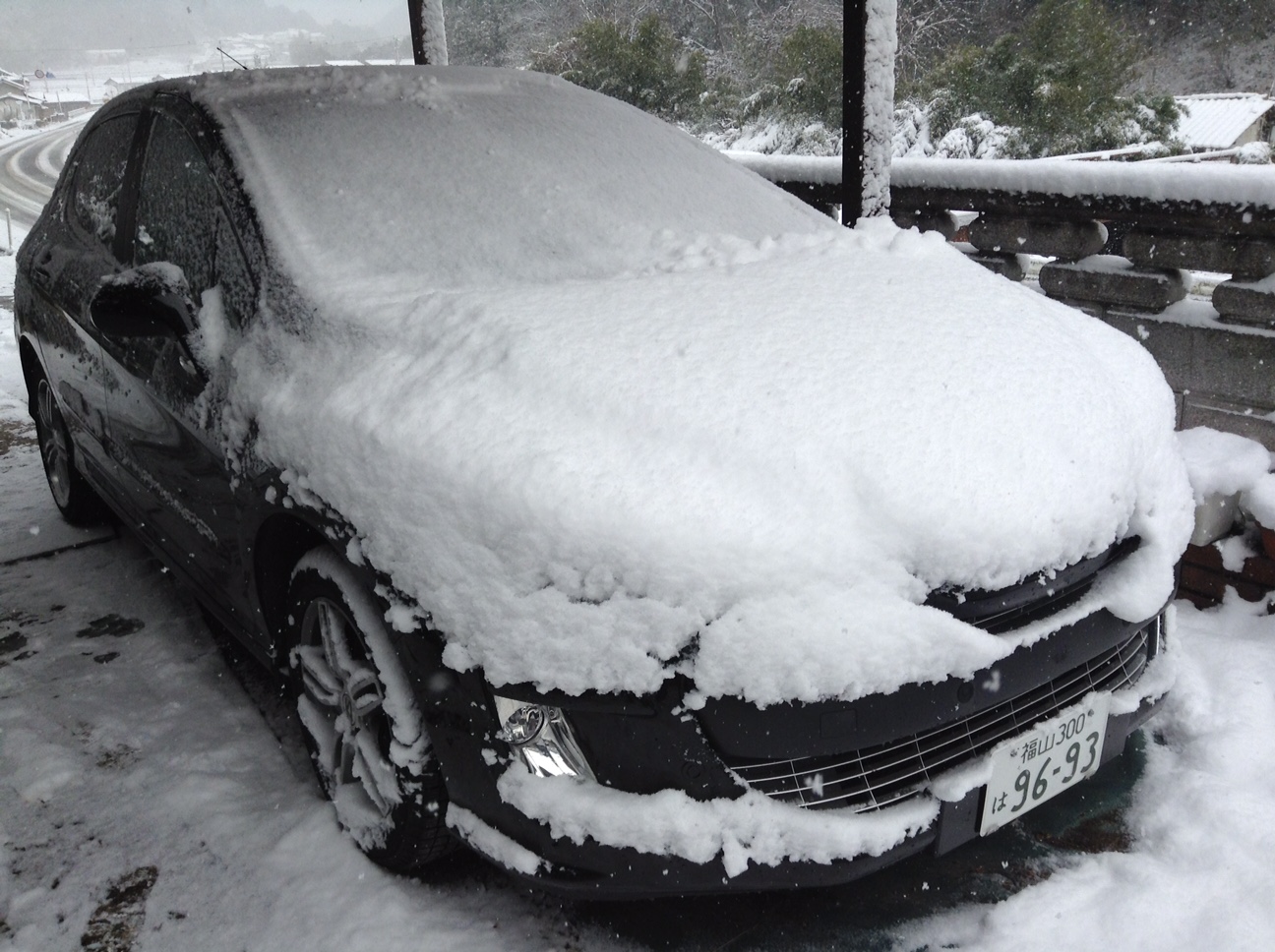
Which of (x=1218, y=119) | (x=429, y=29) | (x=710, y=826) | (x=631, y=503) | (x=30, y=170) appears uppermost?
(x=429, y=29)

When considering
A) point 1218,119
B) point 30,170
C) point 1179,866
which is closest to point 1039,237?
point 1179,866

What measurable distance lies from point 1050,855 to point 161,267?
2.33 meters

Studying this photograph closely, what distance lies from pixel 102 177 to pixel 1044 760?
2.99 metres

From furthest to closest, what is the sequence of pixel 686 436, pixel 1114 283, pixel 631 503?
pixel 1114 283
pixel 686 436
pixel 631 503

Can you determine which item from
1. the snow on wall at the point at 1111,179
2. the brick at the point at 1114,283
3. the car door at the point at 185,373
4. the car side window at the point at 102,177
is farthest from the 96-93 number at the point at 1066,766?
the car side window at the point at 102,177

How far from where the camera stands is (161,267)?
232 cm

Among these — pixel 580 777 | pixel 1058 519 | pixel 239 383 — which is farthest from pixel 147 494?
pixel 1058 519

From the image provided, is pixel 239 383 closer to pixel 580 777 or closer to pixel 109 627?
pixel 580 777

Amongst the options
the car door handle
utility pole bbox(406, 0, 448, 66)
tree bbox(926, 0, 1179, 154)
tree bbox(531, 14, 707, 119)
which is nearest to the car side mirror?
the car door handle

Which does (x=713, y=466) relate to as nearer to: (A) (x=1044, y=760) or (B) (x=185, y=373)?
(A) (x=1044, y=760)

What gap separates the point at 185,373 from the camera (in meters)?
2.30

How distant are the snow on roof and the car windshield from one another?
71.4 ft

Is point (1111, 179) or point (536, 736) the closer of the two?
point (536, 736)

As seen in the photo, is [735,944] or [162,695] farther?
[162,695]
